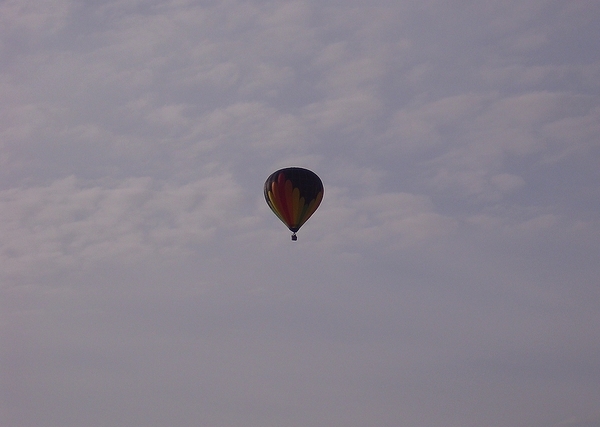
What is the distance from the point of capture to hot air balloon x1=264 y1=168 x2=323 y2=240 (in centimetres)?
13588

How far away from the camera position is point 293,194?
136 metres

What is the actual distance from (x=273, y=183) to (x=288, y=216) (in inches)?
115

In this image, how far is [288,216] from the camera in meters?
137

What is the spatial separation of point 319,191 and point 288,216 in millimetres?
3226

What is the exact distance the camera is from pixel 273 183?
136 meters

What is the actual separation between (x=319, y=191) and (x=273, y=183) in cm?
380

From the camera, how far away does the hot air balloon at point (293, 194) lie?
446 feet

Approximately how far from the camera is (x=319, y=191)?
137000 millimetres
